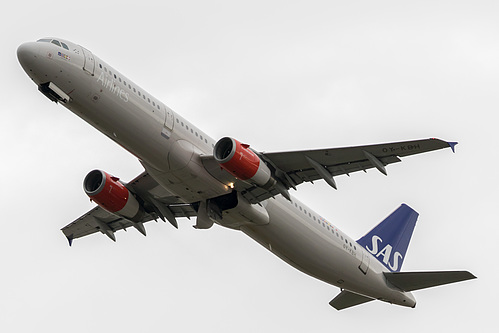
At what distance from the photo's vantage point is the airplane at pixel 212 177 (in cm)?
3198

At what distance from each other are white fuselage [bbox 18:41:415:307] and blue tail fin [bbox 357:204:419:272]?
4459 mm

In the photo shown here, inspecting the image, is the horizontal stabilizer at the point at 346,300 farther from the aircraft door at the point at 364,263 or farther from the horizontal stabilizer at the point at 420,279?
the aircraft door at the point at 364,263

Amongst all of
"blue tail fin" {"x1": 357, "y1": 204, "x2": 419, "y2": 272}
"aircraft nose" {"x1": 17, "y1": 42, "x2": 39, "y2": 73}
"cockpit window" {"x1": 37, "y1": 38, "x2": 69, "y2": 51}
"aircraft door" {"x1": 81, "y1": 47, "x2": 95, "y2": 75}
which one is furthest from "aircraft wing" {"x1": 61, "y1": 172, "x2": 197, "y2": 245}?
"blue tail fin" {"x1": 357, "y1": 204, "x2": 419, "y2": 272}

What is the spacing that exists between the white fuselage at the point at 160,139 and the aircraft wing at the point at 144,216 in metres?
3.42

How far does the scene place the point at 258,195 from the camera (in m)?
35.9

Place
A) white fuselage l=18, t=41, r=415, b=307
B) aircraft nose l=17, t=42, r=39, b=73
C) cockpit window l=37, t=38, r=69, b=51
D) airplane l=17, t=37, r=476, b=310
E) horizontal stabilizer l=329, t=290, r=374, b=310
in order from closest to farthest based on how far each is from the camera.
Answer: aircraft nose l=17, t=42, r=39, b=73 → white fuselage l=18, t=41, r=415, b=307 → airplane l=17, t=37, r=476, b=310 → cockpit window l=37, t=38, r=69, b=51 → horizontal stabilizer l=329, t=290, r=374, b=310

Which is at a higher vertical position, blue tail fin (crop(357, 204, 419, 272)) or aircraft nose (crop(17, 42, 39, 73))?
aircraft nose (crop(17, 42, 39, 73))

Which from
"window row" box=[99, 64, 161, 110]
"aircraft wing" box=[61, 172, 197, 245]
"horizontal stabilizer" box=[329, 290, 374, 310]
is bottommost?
"horizontal stabilizer" box=[329, 290, 374, 310]

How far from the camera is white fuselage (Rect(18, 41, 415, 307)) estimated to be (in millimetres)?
31719

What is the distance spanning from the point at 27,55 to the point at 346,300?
855 inches

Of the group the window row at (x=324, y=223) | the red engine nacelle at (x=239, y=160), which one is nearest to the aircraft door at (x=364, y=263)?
the window row at (x=324, y=223)

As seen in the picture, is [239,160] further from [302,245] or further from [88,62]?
[88,62]

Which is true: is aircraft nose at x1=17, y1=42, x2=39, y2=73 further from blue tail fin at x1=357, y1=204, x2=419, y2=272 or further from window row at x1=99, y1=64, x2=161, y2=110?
blue tail fin at x1=357, y1=204, x2=419, y2=272

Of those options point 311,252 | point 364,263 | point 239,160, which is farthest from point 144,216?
point 364,263
